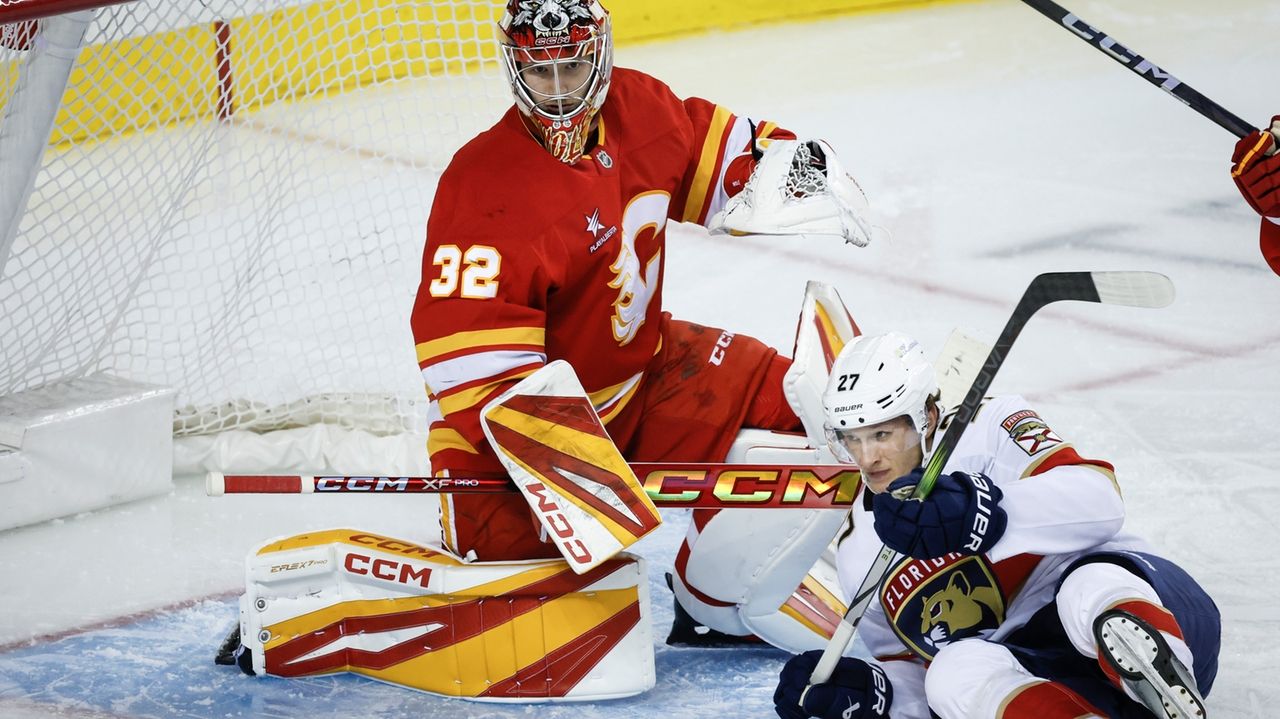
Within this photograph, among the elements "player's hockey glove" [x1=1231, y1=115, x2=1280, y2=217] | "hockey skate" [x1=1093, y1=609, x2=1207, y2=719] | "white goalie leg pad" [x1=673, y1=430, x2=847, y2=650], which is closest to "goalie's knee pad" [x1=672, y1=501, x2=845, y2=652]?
"white goalie leg pad" [x1=673, y1=430, x2=847, y2=650]

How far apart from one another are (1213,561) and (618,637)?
1124mm

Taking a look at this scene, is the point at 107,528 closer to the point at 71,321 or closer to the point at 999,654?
the point at 71,321

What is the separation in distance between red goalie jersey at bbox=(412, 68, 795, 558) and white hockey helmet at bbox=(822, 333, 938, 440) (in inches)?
18.7

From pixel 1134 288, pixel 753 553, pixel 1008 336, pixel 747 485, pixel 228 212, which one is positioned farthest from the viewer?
pixel 228 212

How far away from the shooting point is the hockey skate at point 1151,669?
179 centimetres

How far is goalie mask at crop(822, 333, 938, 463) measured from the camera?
202 cm

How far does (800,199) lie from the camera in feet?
8.02

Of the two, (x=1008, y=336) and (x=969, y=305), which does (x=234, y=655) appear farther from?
(x=969, y=305)

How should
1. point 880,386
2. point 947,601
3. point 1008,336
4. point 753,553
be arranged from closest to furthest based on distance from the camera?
point 1008,336
point 880,386
point 947,601
point 753,553

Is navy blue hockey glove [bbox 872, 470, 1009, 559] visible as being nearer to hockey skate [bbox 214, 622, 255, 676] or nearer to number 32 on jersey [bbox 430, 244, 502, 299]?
number 32 on jersey [bbox 430, 244, 502, 299]

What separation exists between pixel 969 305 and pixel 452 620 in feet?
6.33

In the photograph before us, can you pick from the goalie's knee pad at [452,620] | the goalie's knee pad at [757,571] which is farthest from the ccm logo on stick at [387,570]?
the goalie's knee pad at [757,571]

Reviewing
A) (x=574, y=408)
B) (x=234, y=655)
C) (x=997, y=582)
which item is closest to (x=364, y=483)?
(x=574, y=408)

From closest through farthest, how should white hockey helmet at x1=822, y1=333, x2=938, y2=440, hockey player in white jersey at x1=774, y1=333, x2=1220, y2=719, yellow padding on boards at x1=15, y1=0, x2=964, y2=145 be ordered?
hockey player in white jersey at x1=774, y1=333, x2=1220, y2=719
white hockey helmet at x1=822, y1=333, x2=938, y2=440
yellow padding on boards at x1=15, y1=0, x2=964, y2=145
